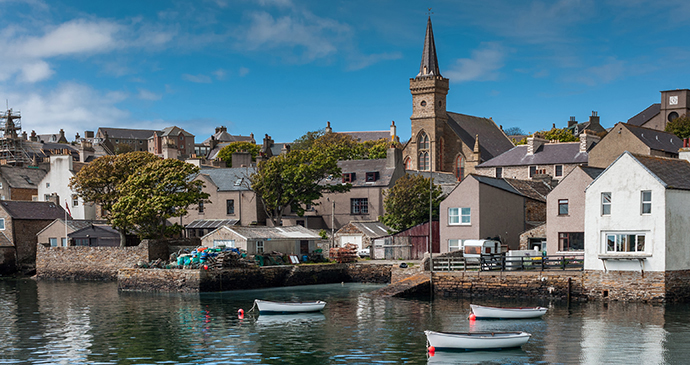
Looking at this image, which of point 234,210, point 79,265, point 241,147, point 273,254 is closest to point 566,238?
point 273,254

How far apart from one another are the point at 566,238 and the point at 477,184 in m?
8.16

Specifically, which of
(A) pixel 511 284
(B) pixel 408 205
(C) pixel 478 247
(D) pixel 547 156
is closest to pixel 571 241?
(C) pixel 478 247

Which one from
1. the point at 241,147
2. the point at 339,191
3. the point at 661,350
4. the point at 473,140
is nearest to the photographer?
the point at 661,350

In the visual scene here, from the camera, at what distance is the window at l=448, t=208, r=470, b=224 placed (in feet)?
182

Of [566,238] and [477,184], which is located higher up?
[477,184]

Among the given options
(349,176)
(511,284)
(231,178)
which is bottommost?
(511,284)

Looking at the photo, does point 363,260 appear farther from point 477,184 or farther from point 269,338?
point 269,338

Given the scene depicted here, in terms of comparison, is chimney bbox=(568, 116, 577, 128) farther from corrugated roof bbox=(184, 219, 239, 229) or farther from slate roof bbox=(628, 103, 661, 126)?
corrugated roof bbox=(184, 219, 239, 229)

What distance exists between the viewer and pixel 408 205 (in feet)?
209

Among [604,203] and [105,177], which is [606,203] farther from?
[105,177]

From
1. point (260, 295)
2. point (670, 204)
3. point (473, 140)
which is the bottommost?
point (260, 295)

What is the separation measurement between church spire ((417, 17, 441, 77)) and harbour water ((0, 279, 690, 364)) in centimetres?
6958

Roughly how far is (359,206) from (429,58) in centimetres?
4464

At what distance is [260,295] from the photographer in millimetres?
48156
